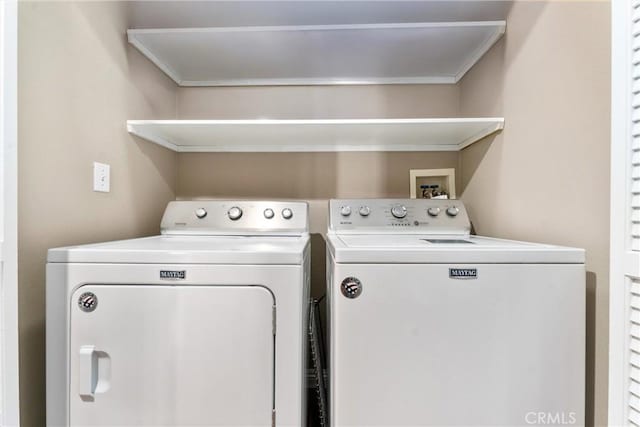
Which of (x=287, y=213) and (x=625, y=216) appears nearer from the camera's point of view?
(x=625, y=216)

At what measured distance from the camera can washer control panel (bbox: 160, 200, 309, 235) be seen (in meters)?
1.57

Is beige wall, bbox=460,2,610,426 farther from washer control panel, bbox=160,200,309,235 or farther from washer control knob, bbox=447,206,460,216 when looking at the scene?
washer control panel, bbox=160,200,309,235

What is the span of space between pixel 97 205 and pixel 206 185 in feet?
2.37

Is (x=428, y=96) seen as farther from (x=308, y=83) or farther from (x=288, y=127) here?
(x=288, y=127)

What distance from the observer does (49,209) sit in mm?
1043

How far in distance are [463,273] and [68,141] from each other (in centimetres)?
135

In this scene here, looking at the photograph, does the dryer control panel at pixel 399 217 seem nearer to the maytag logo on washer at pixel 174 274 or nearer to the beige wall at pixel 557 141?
the beige wall at pixel 557 141

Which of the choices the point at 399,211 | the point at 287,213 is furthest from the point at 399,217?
the point at 287,213

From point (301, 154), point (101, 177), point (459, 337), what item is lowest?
point (459, 337)

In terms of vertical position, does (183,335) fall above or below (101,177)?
below

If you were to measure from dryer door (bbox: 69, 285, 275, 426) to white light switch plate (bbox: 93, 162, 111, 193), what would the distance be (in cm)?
53

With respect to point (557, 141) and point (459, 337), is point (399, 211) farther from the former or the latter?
point (459, 337)

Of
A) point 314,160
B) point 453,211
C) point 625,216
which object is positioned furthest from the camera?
point 314,160

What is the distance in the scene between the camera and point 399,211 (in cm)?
158
